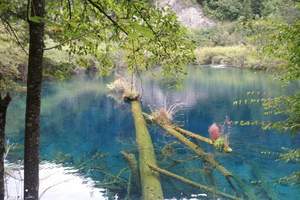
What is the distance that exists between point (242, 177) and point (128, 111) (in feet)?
42.2

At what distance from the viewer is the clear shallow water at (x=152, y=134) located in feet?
41.5

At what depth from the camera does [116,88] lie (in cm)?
3086

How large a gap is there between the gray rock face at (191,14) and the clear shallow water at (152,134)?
37.1 m

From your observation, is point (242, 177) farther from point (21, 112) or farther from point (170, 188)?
point (21, 112)

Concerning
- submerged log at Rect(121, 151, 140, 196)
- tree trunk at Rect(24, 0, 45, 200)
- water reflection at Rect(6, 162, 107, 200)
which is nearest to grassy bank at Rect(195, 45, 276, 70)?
submerged log at Rect(121, 151, 140, 196)

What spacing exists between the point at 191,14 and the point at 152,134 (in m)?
57.5

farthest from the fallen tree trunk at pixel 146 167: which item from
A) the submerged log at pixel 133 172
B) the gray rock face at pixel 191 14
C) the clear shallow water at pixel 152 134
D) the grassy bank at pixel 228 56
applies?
the gray rock face at pixel 191 14

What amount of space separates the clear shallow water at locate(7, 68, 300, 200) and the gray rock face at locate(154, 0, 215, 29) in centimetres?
3709

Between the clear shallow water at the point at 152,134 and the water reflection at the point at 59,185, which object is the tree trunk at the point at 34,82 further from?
the water reflection at the point at 59,185

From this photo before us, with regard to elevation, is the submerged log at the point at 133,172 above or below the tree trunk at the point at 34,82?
below

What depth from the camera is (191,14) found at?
73.9 metres

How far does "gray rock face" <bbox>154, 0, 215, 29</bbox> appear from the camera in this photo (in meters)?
71.3

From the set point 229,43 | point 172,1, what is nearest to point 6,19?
point 229,43

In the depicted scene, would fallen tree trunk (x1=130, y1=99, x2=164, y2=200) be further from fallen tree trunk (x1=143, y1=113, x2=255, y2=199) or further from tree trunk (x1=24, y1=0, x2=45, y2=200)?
tree trunk (x1=24, y1=0, x2=45, y2=200)
